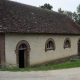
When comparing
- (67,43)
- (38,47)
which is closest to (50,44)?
Answer: (38,47)

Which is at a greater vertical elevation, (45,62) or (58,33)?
(58,33)

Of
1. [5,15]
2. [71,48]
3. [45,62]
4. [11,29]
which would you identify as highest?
[5,15]

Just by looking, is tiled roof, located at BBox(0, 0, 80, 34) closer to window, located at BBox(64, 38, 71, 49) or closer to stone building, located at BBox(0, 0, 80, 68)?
stone building, located at BBox(0, 0, 80, 68)

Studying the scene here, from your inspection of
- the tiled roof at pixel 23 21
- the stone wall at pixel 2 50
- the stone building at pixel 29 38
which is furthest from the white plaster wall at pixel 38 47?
the tiled roof at pixel 23 21

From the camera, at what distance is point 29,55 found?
53.9 feet

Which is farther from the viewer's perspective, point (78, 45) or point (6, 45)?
point (78, 45)

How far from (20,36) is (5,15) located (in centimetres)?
236

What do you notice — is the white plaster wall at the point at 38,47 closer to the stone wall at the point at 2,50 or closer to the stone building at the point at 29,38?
the stone building at the point at 29,38

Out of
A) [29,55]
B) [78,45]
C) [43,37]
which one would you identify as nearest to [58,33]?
[43,37]

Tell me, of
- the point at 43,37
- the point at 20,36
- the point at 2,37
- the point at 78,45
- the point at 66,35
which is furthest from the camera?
the point at 78,45

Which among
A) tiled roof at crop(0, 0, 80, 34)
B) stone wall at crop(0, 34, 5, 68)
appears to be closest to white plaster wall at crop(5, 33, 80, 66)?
stone wall at crop(0, 34, 5, 68)

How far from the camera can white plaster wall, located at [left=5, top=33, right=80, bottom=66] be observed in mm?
14594

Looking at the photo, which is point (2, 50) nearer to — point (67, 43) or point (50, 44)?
point (50, 44)

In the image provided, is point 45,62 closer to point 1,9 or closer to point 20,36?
point 20,36
